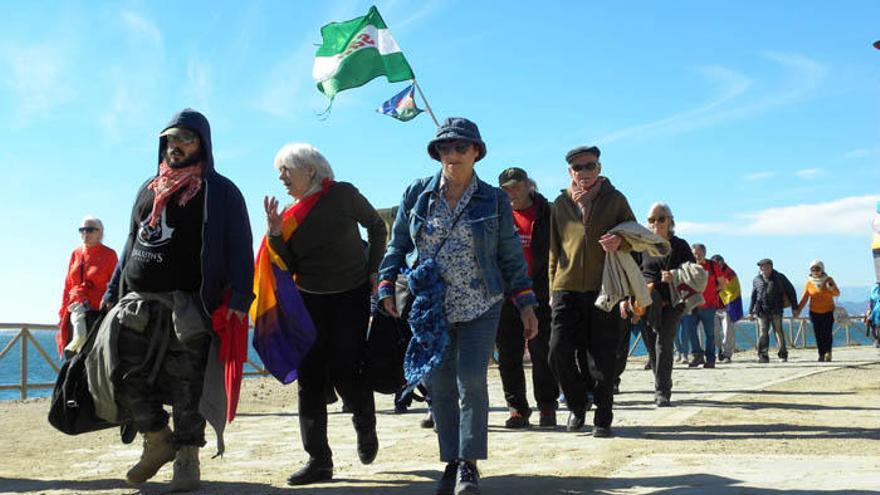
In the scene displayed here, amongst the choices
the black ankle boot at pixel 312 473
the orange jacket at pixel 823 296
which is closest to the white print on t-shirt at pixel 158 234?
the black ankle boot at pixel 312 473

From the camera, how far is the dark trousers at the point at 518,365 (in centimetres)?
727

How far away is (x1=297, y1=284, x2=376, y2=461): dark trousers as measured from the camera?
17.7ft

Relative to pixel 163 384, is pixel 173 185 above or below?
above

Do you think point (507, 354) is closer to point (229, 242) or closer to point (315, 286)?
point (315, 286)

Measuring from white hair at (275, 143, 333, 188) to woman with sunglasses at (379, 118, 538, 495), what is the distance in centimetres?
85

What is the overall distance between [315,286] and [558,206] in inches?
93.1

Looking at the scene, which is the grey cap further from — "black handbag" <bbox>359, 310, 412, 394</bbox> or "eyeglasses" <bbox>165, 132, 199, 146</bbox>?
"eyeglasses" <bbox>165, 132, 199, 146</bbox>

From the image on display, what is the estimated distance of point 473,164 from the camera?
4.98m

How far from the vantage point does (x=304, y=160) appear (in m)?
5.58

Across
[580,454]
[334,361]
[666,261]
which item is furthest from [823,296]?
[334,361]

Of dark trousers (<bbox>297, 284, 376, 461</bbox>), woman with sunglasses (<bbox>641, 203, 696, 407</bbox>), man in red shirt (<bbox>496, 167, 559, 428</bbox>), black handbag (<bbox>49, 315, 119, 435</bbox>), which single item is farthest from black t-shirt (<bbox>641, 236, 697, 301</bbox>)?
black handbag (<bbox>49, 315, 119, 435</bbox>)

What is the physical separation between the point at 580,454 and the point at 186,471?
236 cm

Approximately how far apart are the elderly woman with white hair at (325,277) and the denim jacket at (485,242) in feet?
1.83

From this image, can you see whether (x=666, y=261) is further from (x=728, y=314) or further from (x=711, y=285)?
(x=728, y=314)
